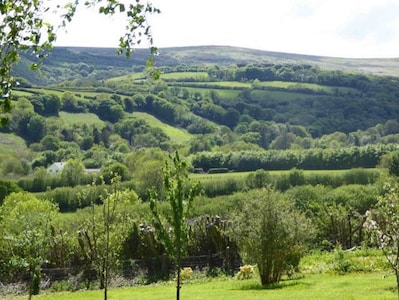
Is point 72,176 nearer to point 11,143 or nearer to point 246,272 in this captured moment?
point 11,143

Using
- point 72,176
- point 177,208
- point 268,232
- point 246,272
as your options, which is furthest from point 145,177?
point 177,208

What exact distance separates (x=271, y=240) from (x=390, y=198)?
11.8 metres

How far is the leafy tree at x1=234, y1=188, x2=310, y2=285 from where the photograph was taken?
28.5 metres

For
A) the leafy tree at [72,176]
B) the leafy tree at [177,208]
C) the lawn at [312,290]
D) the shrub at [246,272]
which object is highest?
the leafy tree at [177,208]

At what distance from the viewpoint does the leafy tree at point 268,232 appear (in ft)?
93.6

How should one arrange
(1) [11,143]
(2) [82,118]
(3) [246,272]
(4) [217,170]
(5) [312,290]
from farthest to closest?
(2) [82,118] < (1) [11,143] < (4) [217,170] < (3) [246,272] < (5) [312,290]

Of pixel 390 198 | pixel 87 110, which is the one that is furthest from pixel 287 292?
pixel 87 110

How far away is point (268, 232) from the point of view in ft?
93.9

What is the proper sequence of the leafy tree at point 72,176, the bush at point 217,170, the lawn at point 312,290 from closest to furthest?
the lawn at point 312,290 < the leafy tree at point 72,176 < the bush at point 217,170

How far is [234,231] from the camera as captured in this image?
2980cm

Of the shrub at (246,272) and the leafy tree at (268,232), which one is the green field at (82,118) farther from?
the leafy tree at (268,232)

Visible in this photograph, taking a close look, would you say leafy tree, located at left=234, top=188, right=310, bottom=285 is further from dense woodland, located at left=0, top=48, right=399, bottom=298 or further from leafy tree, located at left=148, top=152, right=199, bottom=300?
leafy tree, located at left=148, top=152, right=199, bottom=300

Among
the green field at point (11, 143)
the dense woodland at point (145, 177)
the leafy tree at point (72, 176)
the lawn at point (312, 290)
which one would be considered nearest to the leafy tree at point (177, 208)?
the dense woodland at point (145, 177)

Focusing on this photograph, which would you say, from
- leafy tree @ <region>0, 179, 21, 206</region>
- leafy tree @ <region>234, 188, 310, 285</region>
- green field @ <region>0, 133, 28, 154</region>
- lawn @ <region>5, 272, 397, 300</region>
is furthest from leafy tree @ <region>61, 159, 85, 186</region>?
leafy tree @ <region>234, 188, 310, 285</region>
